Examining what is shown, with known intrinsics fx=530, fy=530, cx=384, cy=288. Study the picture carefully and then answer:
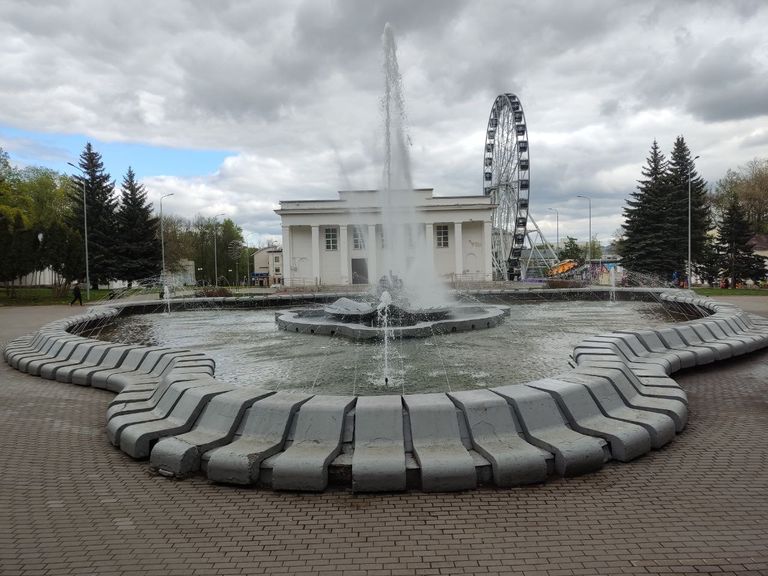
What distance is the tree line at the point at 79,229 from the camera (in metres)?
36.9

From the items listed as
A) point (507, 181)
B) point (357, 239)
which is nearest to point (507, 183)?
point (507, 181)

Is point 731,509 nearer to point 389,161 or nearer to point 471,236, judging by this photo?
point 389,161

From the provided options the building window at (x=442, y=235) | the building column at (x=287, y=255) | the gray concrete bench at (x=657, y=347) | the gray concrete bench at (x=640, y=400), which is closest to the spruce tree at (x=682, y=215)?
the building window at (x=442, y=235)

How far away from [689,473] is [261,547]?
12.2 ft

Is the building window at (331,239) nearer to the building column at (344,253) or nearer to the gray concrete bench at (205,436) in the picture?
the building column at (344,253)

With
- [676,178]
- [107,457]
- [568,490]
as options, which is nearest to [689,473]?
[568,490]

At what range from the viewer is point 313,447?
485 cm

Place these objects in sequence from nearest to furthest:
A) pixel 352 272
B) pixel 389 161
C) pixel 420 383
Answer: pixel 420 383
pixel 389 161
pixel 352 272

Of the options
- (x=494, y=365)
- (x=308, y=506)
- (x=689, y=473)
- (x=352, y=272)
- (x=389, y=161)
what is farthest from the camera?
(x=352, y=272)

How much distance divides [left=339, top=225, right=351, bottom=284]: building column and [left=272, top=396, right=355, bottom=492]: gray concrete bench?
164 ft

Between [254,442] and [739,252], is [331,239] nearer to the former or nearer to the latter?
[739,252]

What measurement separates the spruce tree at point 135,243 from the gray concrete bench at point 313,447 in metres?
50.8

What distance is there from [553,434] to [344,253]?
5096cm

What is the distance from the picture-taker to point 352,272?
56.7 metres
